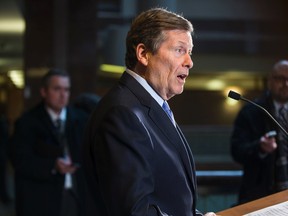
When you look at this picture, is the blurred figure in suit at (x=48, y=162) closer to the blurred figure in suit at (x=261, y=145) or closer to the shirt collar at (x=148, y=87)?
the blurred figure in suit at (x=261, y=145)

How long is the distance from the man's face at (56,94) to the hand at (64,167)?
1.29ft

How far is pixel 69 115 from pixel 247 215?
208 cm

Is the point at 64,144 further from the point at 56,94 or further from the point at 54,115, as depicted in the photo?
the point at 56,94

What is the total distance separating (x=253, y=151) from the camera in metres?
3.19

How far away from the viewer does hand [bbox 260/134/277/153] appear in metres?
2.98

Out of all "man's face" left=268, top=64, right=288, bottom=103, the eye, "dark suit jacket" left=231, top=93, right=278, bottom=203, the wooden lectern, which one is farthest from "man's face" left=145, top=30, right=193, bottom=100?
"man's face" left=268, top=64, right=288, bottom=103

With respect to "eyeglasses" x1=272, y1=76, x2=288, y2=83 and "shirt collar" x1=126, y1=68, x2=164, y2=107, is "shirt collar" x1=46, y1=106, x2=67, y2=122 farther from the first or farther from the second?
"shirt collar" x1=126, y1=68, x2=164, y2=107

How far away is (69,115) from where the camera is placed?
3570mm

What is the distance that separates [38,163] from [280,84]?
5.18 ft

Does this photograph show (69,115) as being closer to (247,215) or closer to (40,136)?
(40,136)

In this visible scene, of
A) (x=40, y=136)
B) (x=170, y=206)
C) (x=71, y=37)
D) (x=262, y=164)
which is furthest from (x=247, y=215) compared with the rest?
(x=71, y=37)

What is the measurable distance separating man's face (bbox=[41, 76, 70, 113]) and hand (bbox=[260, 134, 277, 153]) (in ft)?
4.40

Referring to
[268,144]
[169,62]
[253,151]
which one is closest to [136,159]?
[169,62]

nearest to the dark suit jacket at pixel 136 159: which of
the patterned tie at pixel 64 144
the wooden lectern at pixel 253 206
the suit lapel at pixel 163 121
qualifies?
the suit lapel at pixel 163 121
